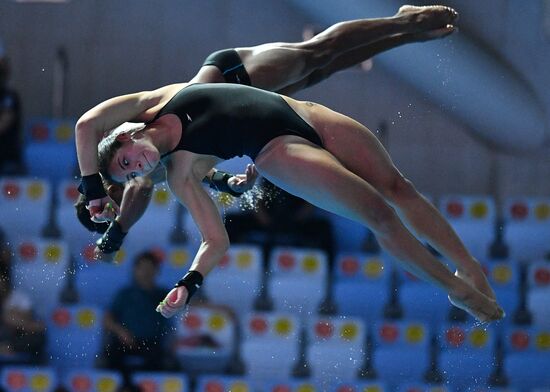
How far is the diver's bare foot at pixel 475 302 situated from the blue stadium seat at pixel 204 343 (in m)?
2.21

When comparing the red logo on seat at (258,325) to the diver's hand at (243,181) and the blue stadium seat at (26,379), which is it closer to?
the blue stadium seat at (26,379)

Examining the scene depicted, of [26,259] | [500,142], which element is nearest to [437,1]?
[500,142]

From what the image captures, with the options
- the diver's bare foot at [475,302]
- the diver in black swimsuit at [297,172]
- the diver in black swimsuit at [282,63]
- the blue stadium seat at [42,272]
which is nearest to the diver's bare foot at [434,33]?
the diver in black swimsuit at [282,63]

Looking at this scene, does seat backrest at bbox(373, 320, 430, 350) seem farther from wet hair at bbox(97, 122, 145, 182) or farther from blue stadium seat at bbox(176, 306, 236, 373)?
wet hair at bbox(97, 122, 145, 182)

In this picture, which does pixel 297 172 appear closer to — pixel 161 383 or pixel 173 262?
pixel 161 383

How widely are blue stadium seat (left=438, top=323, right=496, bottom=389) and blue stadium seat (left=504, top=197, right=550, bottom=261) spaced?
705mm

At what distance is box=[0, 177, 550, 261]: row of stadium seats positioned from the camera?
6.94 metres

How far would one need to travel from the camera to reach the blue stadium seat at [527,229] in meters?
7.18

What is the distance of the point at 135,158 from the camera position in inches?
172

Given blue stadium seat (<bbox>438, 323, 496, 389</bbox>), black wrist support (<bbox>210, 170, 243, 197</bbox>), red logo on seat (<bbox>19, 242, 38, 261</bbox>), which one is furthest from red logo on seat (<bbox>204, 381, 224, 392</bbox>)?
black wrist support (<bbox>210, 170, 243, 197</bbox>)

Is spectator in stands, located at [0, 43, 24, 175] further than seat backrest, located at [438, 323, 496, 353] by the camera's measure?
Yes

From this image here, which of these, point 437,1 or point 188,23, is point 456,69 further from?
point 188,23

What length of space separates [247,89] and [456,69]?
3018mm

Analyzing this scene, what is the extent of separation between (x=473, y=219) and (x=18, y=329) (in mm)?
2646
